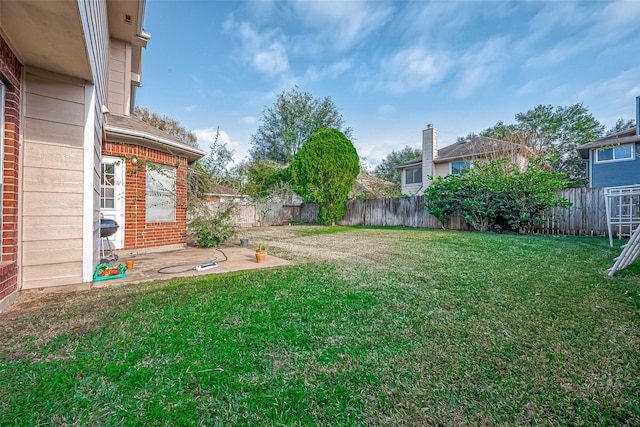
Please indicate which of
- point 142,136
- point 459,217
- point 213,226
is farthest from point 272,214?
point 142,136

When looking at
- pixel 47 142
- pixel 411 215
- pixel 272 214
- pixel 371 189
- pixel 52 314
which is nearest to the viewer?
pixel 52 314

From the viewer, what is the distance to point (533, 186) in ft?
28.2

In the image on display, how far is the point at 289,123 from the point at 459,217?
19.5m

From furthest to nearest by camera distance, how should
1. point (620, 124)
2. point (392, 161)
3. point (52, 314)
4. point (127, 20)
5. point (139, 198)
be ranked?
1. point (392, 161)
2. point (620, 124)
3. point (127, 20)
4. point (139, 198)
5. point (52, 314)

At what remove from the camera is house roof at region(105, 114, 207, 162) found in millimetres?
5469

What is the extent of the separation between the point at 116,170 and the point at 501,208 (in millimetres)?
10762

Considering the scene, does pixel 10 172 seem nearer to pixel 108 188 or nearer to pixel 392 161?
pixel 108 188

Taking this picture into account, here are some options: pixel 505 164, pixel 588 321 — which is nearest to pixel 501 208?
pixel 505 164

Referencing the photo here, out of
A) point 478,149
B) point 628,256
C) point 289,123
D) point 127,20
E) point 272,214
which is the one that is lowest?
point 628,256

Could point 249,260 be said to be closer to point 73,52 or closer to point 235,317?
point 235,317

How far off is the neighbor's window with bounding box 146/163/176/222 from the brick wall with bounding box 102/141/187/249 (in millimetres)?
97

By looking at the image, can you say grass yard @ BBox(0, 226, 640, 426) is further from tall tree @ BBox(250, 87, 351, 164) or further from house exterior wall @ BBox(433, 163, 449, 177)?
tall tree @ BBox(250, 87, 351, 164)

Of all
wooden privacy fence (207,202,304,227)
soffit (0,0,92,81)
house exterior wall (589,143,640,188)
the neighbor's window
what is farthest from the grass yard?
house exterior wall (589,143,640,188)

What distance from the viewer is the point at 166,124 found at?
22.0m
